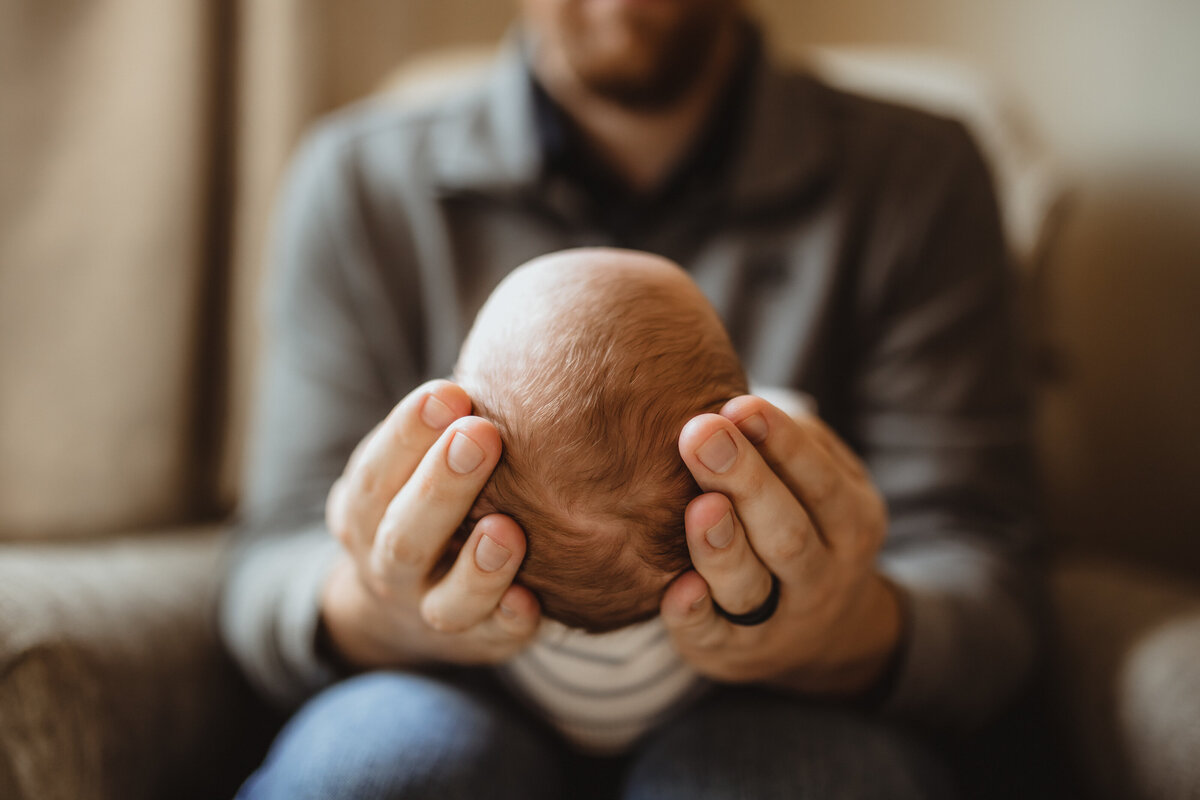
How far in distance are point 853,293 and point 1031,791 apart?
0.53 metres

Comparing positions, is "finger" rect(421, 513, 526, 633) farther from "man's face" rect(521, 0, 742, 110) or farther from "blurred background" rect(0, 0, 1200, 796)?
"blurred background" rect(0, 0, 1200, 796)

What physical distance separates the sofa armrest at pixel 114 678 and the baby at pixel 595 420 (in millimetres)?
363

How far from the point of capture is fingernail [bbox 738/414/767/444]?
48cm

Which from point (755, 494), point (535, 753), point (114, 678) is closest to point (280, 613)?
point (114, 678)

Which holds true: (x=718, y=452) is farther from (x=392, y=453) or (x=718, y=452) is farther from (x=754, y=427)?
(x=392, y=453)

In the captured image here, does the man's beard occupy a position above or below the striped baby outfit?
above

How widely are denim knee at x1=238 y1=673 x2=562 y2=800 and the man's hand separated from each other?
0.53 ft

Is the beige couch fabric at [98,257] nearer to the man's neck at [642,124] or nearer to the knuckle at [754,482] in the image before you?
the man's neck at [642,124]

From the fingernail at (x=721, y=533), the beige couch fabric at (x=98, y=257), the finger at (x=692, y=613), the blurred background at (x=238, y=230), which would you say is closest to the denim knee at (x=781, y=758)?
the finger at (x=692, y=613)

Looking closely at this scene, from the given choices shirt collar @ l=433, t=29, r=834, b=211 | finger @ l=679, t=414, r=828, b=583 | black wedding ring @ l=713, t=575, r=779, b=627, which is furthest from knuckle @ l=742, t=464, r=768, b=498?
shirt collar @ l=433, t=29, r=834, b=211

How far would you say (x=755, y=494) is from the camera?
47cm

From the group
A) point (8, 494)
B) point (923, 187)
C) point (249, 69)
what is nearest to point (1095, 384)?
point (923, 187)

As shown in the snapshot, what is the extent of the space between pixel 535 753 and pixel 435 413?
1.01 feet

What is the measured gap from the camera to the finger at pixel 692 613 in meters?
0.50
